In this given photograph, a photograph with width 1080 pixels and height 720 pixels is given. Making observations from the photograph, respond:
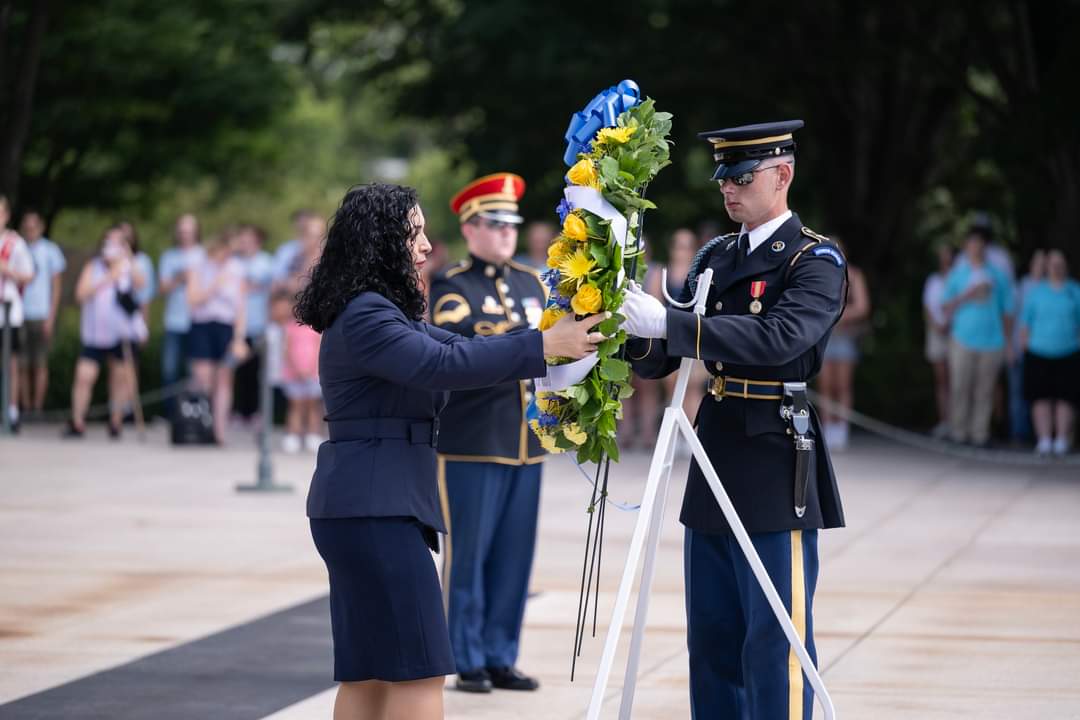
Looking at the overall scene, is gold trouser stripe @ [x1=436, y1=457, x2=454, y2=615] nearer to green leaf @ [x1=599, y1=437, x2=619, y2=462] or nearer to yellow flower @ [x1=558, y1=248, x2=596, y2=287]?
green leaf @ [x1=599, y1=437, x2=619, y2=462]

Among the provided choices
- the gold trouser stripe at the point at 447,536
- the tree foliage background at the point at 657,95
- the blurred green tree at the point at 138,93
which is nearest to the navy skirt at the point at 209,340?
the tree foliage background at the point at 657,95

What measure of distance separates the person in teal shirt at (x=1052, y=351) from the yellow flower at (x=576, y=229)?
35.0 ft

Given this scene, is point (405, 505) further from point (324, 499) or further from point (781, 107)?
point (781, 107)

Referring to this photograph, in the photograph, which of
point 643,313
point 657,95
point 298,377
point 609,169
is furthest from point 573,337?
point 657,95

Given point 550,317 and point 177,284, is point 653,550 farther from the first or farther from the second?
point 177,284

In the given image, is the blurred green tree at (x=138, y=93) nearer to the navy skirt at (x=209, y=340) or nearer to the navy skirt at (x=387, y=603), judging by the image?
the navy skirt at (x=209, y=340)

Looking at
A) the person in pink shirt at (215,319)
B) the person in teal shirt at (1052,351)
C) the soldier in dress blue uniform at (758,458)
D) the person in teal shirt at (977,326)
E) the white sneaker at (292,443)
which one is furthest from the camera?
the person in teal shirt at (977,326)

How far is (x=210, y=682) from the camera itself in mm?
6645

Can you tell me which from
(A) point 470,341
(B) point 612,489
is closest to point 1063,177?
(B) point 612,489

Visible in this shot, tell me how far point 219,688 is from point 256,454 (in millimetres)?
8452

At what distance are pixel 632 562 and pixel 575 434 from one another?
390 millimetres

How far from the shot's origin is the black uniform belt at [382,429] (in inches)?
180

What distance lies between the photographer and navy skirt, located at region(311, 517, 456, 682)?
177 inches

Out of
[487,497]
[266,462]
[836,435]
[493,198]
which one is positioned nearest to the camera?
[487,497]
